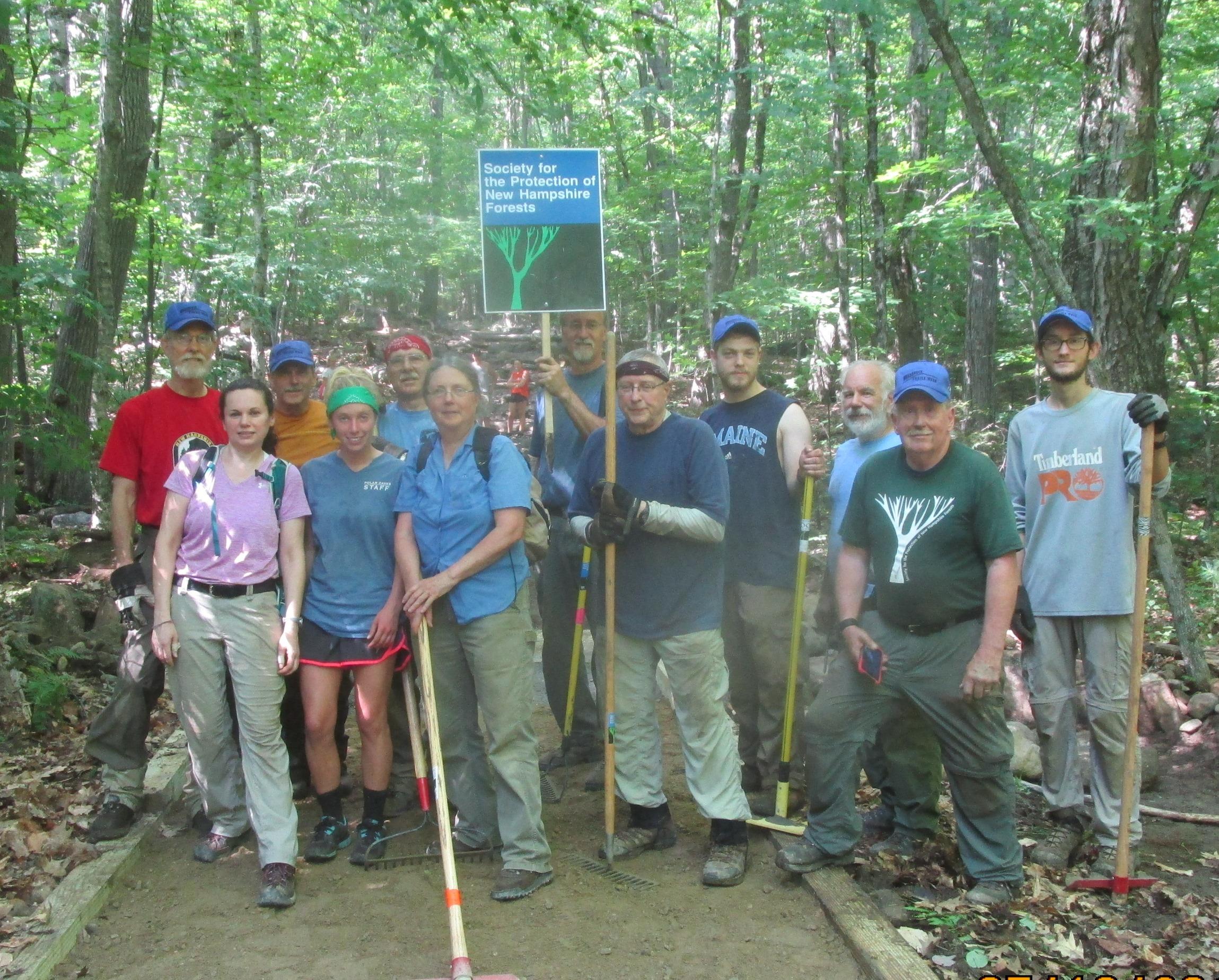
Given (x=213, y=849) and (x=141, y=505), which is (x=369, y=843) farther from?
(x=141, y=505)

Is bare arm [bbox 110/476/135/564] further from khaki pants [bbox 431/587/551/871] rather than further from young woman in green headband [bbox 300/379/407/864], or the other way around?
khaki pants [bbox 431/587/551/871]

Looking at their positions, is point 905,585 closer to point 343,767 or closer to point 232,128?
point 343,767

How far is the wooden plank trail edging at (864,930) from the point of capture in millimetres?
3371

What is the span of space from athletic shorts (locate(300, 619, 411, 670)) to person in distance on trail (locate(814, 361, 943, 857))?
6.78 feet

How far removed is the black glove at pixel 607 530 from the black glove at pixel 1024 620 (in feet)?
5.59

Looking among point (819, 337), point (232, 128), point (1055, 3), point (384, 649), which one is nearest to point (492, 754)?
point (384, 649)

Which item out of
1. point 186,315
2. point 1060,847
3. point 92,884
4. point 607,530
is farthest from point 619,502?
point 92,884

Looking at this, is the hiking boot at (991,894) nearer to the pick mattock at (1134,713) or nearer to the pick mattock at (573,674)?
the pick mattock at (1134,713)

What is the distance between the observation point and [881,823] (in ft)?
15.5

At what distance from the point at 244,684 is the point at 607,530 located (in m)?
1.66

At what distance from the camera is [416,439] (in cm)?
Result: 540

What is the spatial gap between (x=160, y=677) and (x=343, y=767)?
3.51ft

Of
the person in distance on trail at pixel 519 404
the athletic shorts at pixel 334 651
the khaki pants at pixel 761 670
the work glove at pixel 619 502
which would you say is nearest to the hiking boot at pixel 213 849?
the athletic shorts at pixel 334 651

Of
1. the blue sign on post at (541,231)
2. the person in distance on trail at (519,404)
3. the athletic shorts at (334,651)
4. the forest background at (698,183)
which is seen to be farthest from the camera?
the person in distance on trail at (519,404)
